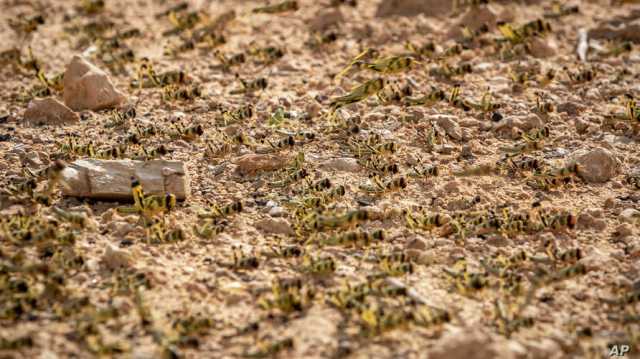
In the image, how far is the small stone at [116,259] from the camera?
5.35 m

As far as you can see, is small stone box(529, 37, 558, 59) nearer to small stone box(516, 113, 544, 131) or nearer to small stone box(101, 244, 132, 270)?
small stone box(516, 113, 544, 131)

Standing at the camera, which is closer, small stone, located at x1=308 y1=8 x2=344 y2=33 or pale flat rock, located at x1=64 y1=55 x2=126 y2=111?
pale flat rock, located at x1=64 y1=55 x2=126 y2=111

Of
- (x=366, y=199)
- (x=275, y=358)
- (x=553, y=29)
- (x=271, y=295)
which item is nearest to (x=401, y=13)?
(x=553, y=29)

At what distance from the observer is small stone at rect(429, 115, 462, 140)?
23.2 feet

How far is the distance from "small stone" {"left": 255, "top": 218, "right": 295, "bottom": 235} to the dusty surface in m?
0.01

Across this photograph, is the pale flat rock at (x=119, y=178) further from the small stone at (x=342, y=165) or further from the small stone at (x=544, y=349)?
the small stone at (x=544, y=349)

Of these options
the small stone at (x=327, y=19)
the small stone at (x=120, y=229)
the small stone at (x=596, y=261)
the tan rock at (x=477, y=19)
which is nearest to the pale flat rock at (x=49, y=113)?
the small stone at (x=120, y=229)

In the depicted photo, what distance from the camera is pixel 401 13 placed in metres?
9.53

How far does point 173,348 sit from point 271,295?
32.1 inches

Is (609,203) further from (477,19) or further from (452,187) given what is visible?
(477,19)

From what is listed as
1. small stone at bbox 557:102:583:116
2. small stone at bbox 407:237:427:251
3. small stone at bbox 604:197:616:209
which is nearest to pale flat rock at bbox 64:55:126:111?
small stone at bbox 407:237:427:251

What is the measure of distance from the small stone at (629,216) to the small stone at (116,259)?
3.64m

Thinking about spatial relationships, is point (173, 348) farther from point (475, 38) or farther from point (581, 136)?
point (475, 38)

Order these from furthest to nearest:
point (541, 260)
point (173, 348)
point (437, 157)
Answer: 1. point (437, 157)
2. point (541, 260)
3. point (173, 348)
